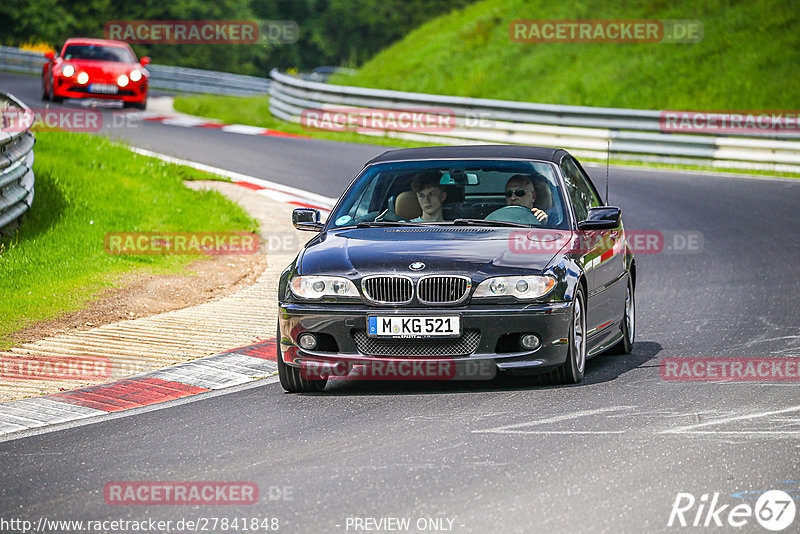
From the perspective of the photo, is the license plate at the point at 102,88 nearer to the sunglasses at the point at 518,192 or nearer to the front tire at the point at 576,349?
the sunglasses at the point at 518,192

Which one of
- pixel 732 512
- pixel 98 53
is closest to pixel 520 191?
pixel 732 512

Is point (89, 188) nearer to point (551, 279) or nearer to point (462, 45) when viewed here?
point (551, 279)

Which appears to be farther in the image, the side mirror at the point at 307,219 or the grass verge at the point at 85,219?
the grass verge at the point at 85,219

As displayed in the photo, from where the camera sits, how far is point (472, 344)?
26.1ft

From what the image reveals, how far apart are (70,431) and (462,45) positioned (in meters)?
29.2

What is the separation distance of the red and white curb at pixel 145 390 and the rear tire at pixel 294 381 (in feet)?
1.73

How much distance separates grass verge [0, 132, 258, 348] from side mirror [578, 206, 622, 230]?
4439 millimetres

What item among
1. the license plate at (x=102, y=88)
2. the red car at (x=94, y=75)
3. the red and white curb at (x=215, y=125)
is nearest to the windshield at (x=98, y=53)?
the red car at (x=94, y=75)

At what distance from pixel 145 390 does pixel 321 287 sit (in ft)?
4.77

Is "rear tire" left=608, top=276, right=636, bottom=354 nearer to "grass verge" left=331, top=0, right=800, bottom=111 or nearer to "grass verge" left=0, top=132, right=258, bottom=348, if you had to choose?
"grass verge" left=0, top=132, right=258, bottom=348

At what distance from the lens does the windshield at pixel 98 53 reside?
29875 millimetres

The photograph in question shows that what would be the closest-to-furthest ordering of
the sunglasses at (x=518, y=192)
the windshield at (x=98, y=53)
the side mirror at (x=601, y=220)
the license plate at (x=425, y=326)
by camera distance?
the license plate at (x=425, y=326)
the side mirror at (x=601, y=220)
the sunglasses at (x=518, y=192)
the windshield at (x=98, y=53)

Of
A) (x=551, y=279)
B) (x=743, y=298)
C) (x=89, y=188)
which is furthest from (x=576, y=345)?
(x=89, y=188)

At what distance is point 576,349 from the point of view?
27.5ft
